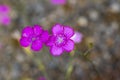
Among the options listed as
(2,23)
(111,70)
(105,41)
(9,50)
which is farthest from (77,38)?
(2,23)

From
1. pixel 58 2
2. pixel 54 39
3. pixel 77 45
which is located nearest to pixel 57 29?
pixel 54 39

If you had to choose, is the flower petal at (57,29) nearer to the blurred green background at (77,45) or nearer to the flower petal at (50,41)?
the flower petal at (50,41)

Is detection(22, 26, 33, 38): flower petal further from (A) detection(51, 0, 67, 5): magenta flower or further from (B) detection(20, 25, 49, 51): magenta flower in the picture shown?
(A) detection(51, 0, 67, 5): magenta flower

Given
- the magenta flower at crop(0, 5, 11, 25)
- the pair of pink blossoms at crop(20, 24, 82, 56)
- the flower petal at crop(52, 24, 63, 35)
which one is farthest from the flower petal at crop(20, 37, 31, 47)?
the magenta flower at crop(0, 5, 11, 25)

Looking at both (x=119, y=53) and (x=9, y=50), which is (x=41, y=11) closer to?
(x=9, y=50)

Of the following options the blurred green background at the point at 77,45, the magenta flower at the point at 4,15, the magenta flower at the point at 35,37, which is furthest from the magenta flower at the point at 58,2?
the magenta flower at the point at 35,37

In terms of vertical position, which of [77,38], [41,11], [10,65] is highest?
[77,38]
